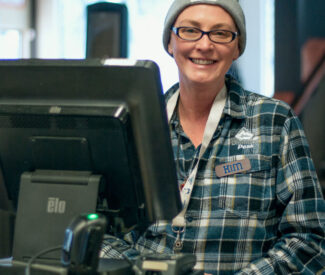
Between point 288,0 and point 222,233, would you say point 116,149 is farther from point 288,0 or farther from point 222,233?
point 288,0

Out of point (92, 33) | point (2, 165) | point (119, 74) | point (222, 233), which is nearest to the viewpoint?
point (119, 74)

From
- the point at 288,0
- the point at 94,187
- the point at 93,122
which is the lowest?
the point at 94,187

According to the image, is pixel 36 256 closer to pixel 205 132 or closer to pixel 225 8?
pixel 205 132

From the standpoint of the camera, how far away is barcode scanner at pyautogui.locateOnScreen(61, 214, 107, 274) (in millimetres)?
1007

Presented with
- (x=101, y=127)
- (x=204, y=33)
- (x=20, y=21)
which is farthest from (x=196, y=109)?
(x=20, y=21)

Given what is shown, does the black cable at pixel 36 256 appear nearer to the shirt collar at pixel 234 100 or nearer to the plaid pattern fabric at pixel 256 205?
the plaid pattern fabric at pixel 256 205

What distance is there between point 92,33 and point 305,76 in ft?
6.10

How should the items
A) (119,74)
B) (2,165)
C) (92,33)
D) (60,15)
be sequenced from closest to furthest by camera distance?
1. (119,74)
2. (2,165)
3. (92,33)
4. (60,15)

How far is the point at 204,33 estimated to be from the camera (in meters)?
Result: 1.63

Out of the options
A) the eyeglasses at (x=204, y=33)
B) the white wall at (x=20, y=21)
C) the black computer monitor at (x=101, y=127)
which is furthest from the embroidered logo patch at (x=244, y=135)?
the white wall at (x=20, y=21)

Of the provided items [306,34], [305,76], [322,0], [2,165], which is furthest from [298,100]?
[2,165]

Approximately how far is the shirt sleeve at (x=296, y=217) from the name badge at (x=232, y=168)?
10cm

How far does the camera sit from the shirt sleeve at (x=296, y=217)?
1507 millimetres

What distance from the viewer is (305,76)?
15.8 ft
